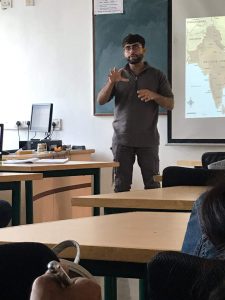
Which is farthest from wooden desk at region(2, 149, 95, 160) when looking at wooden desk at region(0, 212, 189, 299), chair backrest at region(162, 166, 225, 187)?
wooden desk at region(0, 212, 189, 299)

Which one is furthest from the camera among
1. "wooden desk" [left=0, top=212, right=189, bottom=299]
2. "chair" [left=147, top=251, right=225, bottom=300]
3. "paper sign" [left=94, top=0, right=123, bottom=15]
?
"paper sign" [left=94, top=0, right=123, bottom=15]

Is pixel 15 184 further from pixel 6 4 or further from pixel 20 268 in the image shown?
pixel 6 4

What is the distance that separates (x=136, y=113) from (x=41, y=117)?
144 cm

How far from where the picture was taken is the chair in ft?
2.54

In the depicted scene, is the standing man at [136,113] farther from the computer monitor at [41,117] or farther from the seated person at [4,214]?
the seated person at [4,214]

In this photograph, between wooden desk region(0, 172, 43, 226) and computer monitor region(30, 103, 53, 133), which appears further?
computer monitor region(30, 103, 53, 133)

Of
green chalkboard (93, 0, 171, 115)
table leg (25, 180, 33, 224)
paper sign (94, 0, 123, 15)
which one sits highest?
paper sign (94, 0, 123, 15)

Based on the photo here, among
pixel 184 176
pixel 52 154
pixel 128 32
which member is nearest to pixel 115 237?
pixel 184 176

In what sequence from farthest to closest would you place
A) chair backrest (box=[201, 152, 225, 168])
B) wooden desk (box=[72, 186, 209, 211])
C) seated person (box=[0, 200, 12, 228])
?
1. chair backrest (box=[201, 152, 225, 168])
2. seated person (box=[0, 200, 12, 228])
3. wooden desk (box=[72, 186, 209, 211])

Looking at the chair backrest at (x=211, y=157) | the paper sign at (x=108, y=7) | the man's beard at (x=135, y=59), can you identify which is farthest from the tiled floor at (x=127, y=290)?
the paper sign at (x=108, y=7)

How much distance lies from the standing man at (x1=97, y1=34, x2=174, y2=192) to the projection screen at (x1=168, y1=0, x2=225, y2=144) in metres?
1.02

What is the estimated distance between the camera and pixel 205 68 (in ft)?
18.3

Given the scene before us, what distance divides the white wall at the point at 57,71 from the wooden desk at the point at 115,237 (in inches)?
161

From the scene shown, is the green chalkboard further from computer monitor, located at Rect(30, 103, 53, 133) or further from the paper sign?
computer monitor, located at Rect(30, 103, 53, 133)
